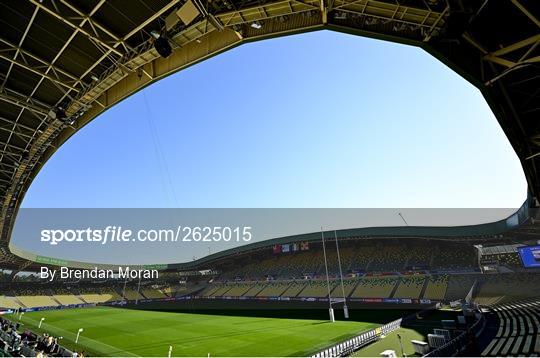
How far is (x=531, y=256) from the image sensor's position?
30.9 m

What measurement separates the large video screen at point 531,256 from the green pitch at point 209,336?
17650 mm

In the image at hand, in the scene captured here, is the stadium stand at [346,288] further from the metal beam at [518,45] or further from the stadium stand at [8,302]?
the stadium stand at [8,302]

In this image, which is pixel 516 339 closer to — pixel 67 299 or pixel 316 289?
pixel 316 289

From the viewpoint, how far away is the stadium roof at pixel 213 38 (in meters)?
8.84

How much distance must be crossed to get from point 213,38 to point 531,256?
36.9m

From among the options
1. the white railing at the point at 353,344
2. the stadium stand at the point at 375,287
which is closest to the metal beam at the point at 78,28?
the white railing at the point at 353,344

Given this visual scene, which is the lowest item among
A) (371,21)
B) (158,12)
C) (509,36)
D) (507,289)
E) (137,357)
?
(137,357)

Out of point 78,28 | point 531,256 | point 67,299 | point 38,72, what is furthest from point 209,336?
point 67,299

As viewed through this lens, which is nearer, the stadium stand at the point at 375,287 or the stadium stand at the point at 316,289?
the stadium stand at the point at 375,287

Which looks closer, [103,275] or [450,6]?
[450,6]

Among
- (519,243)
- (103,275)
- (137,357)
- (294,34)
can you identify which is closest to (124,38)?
(294,34)

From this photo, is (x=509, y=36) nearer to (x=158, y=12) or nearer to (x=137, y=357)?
(x=158, y=12)

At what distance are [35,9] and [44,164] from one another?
44.1ft

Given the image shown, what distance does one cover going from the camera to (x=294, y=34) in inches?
403
